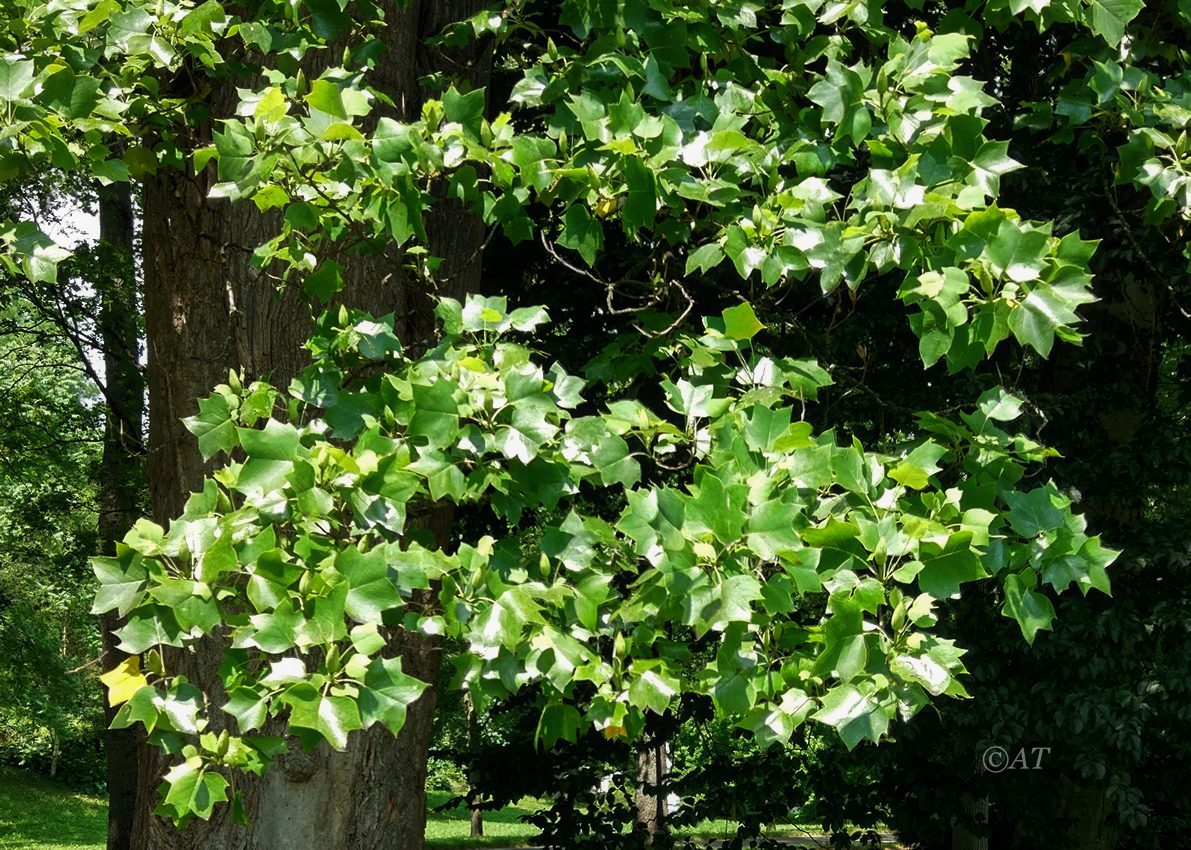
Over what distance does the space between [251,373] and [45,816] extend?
78.7ft

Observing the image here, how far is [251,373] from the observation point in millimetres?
3613

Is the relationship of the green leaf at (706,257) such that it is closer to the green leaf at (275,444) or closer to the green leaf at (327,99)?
the green leaf at (327,99)

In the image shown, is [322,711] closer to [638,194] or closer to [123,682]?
[123,682]

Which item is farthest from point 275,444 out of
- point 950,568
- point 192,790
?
point 950,568

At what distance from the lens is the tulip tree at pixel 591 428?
213cm

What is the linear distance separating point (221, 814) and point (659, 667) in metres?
1.69

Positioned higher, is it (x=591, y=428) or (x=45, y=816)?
Result: (x=591, y=428)

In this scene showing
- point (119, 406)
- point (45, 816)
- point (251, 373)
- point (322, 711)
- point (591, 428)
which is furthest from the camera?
point (45, 816)

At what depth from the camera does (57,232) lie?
40.4 feet

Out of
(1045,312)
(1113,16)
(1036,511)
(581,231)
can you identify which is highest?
(1113,16)

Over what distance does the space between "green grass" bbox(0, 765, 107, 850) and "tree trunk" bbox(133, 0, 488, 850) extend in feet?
55.5

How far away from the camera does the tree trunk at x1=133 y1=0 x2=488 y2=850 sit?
3.37 meters

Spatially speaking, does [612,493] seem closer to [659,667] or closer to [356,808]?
[356,808]

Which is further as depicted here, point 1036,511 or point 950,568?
point 1036,511
